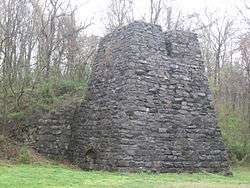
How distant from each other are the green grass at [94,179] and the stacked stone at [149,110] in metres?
0.84

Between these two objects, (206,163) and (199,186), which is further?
(206,163)

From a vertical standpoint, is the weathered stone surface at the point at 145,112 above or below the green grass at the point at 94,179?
above

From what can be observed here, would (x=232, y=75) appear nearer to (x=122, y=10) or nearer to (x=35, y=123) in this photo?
(x=122, y=10)

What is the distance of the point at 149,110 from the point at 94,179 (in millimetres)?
3530

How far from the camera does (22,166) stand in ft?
43.9

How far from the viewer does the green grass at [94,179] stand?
9.80 metres

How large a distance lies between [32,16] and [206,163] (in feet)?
29.8

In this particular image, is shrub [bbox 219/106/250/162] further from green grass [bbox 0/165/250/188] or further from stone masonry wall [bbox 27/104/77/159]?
green grass [bbox 0/165/250/188]

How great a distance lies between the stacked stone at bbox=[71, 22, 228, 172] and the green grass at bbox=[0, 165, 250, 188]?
33.1 inches

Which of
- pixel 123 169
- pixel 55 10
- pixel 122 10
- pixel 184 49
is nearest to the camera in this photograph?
pixel 123 169

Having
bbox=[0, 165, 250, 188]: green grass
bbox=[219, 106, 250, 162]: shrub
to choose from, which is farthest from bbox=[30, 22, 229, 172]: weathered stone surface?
bbox=[219, 106, 250, 162]: shrub

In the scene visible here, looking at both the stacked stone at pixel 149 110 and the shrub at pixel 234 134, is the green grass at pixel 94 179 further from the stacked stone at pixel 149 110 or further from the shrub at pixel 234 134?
the shrub at pixel 234 134

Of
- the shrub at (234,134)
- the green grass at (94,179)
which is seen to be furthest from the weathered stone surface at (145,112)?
the shrub at (234,134)

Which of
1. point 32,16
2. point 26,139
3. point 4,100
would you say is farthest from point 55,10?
point 26,139
